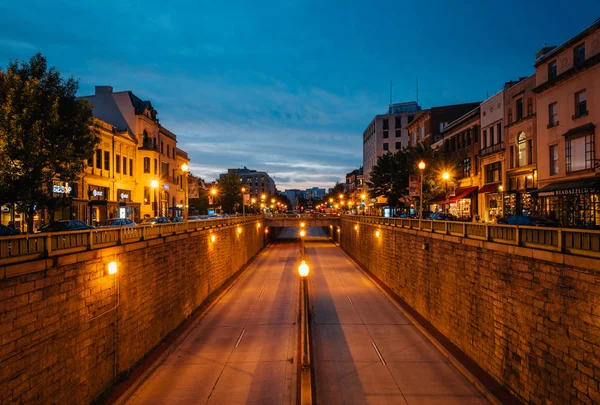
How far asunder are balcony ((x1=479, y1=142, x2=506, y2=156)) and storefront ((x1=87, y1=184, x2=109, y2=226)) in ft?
139

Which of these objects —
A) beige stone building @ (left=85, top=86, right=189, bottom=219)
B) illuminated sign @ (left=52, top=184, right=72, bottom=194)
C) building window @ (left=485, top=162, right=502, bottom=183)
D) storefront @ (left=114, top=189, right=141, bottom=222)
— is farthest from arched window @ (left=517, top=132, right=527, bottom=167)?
storefront @ (left=114, top=189, right=141, bottom=222)

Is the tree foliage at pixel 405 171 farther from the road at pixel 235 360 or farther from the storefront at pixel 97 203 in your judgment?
the storefront at pixel 97 203

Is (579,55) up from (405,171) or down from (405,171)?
up

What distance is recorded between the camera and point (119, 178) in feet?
181

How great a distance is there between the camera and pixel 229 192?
95.1m

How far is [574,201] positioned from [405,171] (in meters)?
29.1

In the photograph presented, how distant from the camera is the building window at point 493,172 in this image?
4528cm

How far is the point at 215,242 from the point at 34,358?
1018 inches

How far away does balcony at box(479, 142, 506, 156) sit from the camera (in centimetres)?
4423

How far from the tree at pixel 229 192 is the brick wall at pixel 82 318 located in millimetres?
69663

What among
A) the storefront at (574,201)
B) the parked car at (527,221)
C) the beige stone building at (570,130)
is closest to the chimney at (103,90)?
the beige stone building at (570,130)

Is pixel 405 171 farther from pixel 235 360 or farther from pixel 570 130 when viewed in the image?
pixel 235 360

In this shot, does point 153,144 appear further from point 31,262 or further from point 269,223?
point 31,262

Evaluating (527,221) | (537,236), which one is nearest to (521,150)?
(527,221)
